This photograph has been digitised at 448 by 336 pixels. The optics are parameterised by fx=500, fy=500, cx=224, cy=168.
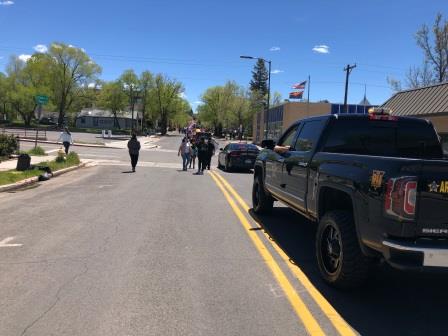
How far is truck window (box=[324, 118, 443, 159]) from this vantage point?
6.68 m

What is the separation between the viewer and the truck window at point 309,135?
698 cm

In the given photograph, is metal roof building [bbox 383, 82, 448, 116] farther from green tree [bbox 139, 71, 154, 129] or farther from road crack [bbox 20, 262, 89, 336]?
green tree [bbox 139, 71, 154, 129]

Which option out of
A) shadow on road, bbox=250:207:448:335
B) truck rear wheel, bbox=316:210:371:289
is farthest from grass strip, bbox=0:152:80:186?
truck rear wheel, bbox=316:210:371:289

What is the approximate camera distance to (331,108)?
59844 mm

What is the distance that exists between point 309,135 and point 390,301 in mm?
2874

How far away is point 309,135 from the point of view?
7336mm

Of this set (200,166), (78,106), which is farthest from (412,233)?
(78,106)

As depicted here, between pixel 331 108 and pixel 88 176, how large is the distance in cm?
4557

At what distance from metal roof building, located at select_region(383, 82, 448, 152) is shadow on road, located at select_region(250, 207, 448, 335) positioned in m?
15.5

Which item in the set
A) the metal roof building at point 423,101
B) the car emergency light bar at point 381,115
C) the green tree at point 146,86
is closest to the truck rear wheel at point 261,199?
the car emergency light bar at point 381,115

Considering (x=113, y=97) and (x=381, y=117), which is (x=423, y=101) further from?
(x=113, y=97)

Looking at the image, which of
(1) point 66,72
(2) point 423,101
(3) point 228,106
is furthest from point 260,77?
(2) point 423,101

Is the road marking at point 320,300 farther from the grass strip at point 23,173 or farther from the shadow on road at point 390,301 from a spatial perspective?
the grass strip at point 23,173

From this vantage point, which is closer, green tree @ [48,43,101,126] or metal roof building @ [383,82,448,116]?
metal roof building @ [383,82,448,116]
